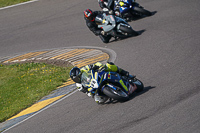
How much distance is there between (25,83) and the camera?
1240cm

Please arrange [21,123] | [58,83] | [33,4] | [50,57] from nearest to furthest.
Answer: [21,123]
[58,83]
[50,57]
[33,4]

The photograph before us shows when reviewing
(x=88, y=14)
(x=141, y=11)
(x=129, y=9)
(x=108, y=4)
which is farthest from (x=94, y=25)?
(x=141, y=11)

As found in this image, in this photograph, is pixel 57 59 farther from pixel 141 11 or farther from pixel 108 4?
pixel 141 11

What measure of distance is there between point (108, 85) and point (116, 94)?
0.33 meters

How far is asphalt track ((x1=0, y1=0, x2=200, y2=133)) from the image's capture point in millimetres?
7114

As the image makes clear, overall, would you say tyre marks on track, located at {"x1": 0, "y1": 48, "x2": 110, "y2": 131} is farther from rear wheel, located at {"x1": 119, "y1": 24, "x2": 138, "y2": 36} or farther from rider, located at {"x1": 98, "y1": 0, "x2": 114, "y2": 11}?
rider, located at {"x1": 98, "y1": 0, "x2": 114, "y2": 11}

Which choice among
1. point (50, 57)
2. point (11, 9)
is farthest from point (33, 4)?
point (50, 57)

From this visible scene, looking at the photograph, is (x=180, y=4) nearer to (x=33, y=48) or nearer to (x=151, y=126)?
(x=33, y=48)

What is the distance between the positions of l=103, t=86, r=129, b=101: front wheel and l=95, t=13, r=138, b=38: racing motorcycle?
18.3 ft

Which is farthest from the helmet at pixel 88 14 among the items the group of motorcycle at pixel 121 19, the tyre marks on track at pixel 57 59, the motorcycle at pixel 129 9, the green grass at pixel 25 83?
the green grass at pixel 25 83

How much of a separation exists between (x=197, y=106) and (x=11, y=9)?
1632cm

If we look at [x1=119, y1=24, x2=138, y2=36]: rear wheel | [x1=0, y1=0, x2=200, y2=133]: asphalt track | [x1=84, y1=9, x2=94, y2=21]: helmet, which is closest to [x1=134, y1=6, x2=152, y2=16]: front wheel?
[x1=0, y1=0, x2=200, y2=133]: asphalt track

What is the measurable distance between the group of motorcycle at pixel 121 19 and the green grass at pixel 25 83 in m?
2.60

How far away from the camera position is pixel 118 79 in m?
8.39
